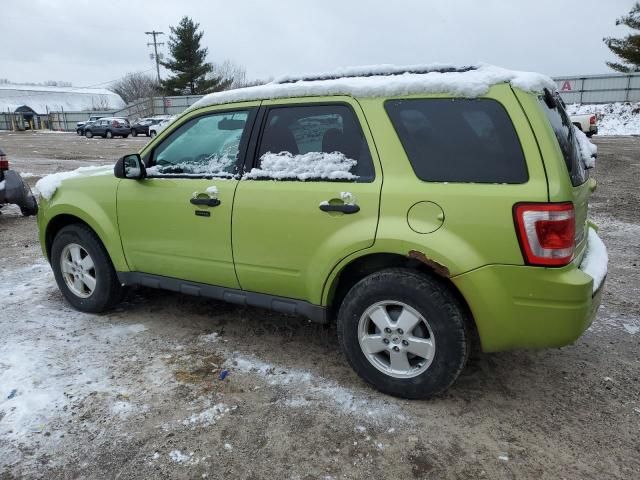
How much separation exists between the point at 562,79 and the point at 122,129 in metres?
29.9

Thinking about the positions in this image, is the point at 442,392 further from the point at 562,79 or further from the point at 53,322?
the point at 562,79

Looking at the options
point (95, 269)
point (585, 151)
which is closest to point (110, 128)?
point (95, 269)

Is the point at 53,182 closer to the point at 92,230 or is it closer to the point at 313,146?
the point at 92,230

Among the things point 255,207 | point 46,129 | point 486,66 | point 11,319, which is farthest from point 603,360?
point 46,129

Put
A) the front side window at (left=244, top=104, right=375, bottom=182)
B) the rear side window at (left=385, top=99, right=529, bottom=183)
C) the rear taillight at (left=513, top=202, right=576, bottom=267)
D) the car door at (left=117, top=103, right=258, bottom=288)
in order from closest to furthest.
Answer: the rear taillight at (left=513, top=202, right=576, bottom=267)
the rear side window at (left=385, top=99, right=529, bottom=183)
the front side window at (left=244, top=104, right=375, bottom=182)
the car door at (left=117, top=103, right=258, bottom=288)

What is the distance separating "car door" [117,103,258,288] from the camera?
3533mm

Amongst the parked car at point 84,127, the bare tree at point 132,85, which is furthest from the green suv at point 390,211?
the bare tree at point 132,85

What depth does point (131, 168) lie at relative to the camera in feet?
12.6

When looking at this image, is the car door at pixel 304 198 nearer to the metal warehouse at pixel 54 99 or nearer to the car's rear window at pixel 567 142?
the car's rear window at pixel 567 142

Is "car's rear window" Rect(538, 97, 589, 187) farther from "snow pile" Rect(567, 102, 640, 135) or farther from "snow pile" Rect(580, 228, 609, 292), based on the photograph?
"snow pile" Rect(567, 102, 640, 135)

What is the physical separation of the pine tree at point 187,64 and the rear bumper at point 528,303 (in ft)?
183

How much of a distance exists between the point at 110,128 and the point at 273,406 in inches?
1406

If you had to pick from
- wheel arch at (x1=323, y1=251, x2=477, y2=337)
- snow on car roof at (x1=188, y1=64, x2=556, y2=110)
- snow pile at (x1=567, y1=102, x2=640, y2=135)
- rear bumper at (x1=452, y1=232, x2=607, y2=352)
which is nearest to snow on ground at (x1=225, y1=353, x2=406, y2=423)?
wheel arch at (x1=323, y1=251, x2=477, y2=337)

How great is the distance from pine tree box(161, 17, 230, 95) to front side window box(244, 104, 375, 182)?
54594 mm
